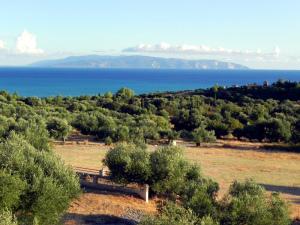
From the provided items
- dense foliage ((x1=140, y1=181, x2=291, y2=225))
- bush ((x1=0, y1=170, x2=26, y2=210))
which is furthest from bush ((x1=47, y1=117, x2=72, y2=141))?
dense foliage ((x1=140, y1=181, x2=291, y2=225))

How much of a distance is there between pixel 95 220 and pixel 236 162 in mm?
24217

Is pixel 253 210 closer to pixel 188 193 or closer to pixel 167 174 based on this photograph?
pixel 188 193

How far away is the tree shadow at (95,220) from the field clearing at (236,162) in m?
9.35

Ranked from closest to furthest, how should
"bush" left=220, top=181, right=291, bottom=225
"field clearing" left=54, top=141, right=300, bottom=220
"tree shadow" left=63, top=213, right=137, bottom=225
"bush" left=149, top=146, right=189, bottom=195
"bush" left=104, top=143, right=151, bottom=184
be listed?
1. "bush" left=220, top=181, right=291, bottom=225
2. "tree shadow" left=63, top=213, right=137, bottom=225
3. "bush" left=149, top=146, right=189, bottom=195
4. "bush" left=104, top=143, right=151, bottom=184
5. "field clearing" left=54, top=141, right=300, bottom=220

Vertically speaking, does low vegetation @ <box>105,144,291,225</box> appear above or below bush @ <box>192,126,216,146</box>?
above

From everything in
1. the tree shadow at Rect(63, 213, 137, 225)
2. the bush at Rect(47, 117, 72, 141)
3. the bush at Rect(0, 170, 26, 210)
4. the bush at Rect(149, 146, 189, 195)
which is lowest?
the bush at Rect(47, 117, 72, 141)

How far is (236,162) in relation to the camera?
4644 centimetres

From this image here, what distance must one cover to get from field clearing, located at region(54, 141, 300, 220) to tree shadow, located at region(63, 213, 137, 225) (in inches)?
368

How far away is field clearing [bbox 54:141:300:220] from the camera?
122 ft

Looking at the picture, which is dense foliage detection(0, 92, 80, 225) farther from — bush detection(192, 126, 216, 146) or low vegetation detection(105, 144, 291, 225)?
bush detection(192, 126, 216, 146)

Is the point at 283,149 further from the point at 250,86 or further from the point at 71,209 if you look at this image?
the point at 250,86

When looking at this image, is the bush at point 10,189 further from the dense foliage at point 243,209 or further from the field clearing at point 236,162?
the field clearing at point 236,162

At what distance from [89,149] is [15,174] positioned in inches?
1078

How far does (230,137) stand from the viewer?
67.4 meters
